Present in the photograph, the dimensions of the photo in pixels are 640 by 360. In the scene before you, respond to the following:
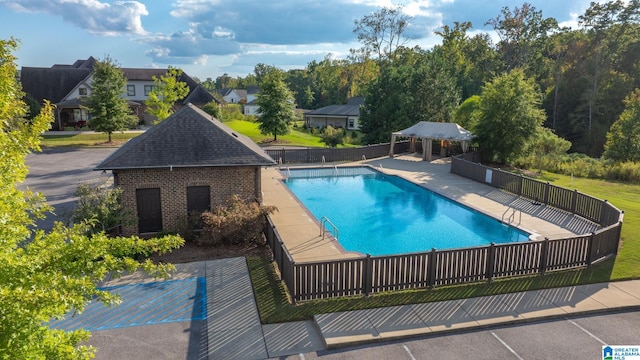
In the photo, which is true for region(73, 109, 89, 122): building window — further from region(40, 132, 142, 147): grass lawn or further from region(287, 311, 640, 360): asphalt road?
region(287, 311, 640, 360): asphalt road

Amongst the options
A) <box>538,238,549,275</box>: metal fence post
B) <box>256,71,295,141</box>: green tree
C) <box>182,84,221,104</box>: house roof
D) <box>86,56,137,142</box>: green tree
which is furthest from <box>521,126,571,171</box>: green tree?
<box>182,84,221,104</box>: house roof

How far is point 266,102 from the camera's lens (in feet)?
143

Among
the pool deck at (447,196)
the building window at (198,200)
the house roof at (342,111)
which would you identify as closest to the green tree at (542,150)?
the pool deck at (447,196)

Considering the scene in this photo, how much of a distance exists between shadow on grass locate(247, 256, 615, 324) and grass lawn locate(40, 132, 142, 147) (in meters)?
33.9

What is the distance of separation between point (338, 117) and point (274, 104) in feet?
96.2

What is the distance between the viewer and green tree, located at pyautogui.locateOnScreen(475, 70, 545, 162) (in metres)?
30.3

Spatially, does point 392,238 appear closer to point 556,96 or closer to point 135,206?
point 135,206

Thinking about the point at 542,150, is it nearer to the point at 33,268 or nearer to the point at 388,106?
the point at 388,106

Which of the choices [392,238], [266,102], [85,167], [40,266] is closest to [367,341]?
[40,266]

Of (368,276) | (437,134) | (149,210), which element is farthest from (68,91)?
(368,276)

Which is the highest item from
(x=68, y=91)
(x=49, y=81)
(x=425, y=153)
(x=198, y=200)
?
(x=49, y=81)

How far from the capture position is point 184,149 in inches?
647

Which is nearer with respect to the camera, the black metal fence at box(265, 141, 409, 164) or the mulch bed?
the mulch bed

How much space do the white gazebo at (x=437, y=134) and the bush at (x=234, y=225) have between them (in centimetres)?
2168
